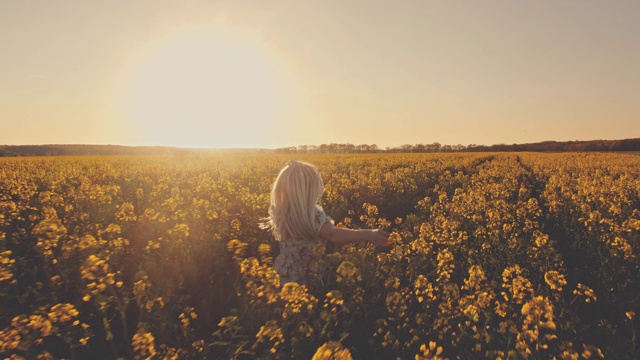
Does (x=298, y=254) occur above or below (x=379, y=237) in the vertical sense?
below

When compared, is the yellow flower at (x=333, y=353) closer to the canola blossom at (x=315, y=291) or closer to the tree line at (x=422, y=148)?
the canola blossom at (x=315, y=291)

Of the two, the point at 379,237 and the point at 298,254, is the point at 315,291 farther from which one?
the point at 379,237

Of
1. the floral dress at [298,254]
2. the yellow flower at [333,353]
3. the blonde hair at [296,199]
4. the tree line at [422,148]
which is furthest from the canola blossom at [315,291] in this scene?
the tree line at [422,148]

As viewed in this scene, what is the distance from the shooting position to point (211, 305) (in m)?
4.25

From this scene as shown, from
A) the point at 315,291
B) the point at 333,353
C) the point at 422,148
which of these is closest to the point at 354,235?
the point at 315,291

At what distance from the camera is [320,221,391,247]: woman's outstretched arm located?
3.59 metres

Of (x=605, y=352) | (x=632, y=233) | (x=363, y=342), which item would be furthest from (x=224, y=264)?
(x=632, y=233)

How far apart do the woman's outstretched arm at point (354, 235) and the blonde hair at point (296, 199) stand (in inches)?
5.1

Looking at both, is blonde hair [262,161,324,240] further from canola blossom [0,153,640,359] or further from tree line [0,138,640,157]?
tree line [0,138,640,157]

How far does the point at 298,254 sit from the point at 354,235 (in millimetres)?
724

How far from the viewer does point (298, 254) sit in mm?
4102

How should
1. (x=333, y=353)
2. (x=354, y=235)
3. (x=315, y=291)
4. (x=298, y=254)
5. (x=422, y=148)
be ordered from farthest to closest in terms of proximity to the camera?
1. (x=422, y=148)
2. (x=298, y=254)
3. (x=354, y=235)
4. (x=315, y=291)
5. (x=333, y=353)

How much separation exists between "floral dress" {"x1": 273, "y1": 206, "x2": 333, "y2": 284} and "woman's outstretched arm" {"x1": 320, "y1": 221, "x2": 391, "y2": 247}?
8cm

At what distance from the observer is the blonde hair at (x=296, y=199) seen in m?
3.78
